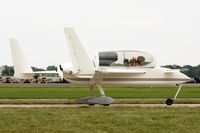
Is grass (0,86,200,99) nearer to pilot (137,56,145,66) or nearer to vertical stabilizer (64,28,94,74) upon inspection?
pilot (137,56,145,66)

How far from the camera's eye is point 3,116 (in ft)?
41.8

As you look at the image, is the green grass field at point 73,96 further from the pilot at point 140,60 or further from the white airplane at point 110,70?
the pilot at point 140,60

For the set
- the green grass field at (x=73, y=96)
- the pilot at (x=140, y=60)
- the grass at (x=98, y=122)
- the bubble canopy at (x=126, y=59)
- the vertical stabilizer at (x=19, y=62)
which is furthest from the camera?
the green grass field at (x=73, y=96)

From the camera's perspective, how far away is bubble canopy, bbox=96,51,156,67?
17.8m

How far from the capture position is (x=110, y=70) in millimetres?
17500

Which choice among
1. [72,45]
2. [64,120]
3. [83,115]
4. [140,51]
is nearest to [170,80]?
[140,51]

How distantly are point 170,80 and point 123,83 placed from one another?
235 centimetres

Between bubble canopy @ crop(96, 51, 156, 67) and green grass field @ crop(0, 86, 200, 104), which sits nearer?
bubble canopy @ crop(96, 51, 156, 67)

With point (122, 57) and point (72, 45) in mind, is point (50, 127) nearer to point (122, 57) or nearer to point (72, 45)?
point (72, 45)

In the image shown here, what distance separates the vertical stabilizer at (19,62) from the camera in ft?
65.4

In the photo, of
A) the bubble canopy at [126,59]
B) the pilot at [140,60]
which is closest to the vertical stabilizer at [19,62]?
the bubble canopy at [126,59]

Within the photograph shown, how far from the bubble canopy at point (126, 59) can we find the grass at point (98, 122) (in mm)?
4529

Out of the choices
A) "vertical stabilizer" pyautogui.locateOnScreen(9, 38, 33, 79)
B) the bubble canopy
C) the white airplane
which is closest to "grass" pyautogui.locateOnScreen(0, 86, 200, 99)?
"vertical stabilizer" pyautogui.locateOnScreen(9, 38, 33, 79)

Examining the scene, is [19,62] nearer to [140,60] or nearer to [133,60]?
[133,60]
